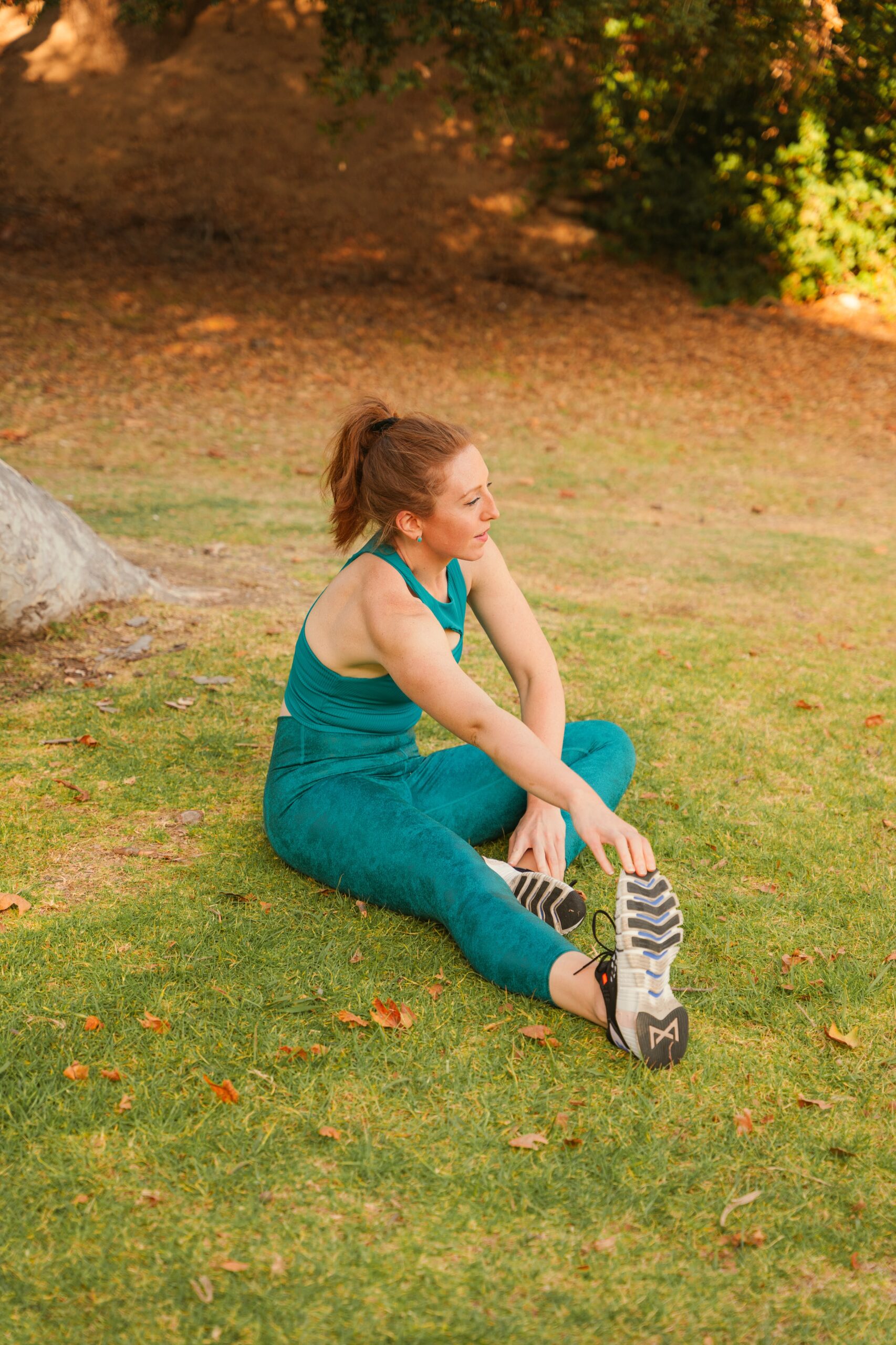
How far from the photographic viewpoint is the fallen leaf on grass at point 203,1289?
82.0 inches

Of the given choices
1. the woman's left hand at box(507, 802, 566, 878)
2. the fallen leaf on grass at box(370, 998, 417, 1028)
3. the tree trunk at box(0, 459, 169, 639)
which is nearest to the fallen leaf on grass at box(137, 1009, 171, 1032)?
the fallen leaf on grass at box(370, 998, 417, 1028)

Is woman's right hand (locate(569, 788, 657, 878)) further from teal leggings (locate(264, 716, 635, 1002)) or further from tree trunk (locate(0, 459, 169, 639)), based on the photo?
tree trunk (locate(0, 459, 169, 639))

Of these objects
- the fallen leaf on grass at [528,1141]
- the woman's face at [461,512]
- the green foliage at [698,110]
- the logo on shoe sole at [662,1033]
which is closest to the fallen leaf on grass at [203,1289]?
the fallen leaf on grass at [528,1141]

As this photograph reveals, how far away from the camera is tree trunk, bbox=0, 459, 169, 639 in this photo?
5.09m

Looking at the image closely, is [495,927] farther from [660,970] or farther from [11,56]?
[11,56]

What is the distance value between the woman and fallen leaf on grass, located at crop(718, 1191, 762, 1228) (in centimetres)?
41

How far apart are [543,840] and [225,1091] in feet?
4.13

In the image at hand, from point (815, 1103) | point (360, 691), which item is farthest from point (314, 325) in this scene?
point (815, 1103)

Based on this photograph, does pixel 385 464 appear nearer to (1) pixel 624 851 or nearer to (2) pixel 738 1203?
(1) pixel 624 851

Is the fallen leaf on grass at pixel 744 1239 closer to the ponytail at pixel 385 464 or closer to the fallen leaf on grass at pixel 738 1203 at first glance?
the fallen leaf on grass at pixel 738 1203

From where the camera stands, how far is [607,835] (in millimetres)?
2670

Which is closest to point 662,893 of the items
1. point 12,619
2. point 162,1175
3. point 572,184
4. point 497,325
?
point 162,1175

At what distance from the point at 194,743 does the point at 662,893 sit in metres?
2.49

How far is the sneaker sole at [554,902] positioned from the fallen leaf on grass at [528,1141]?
2.52 ft
